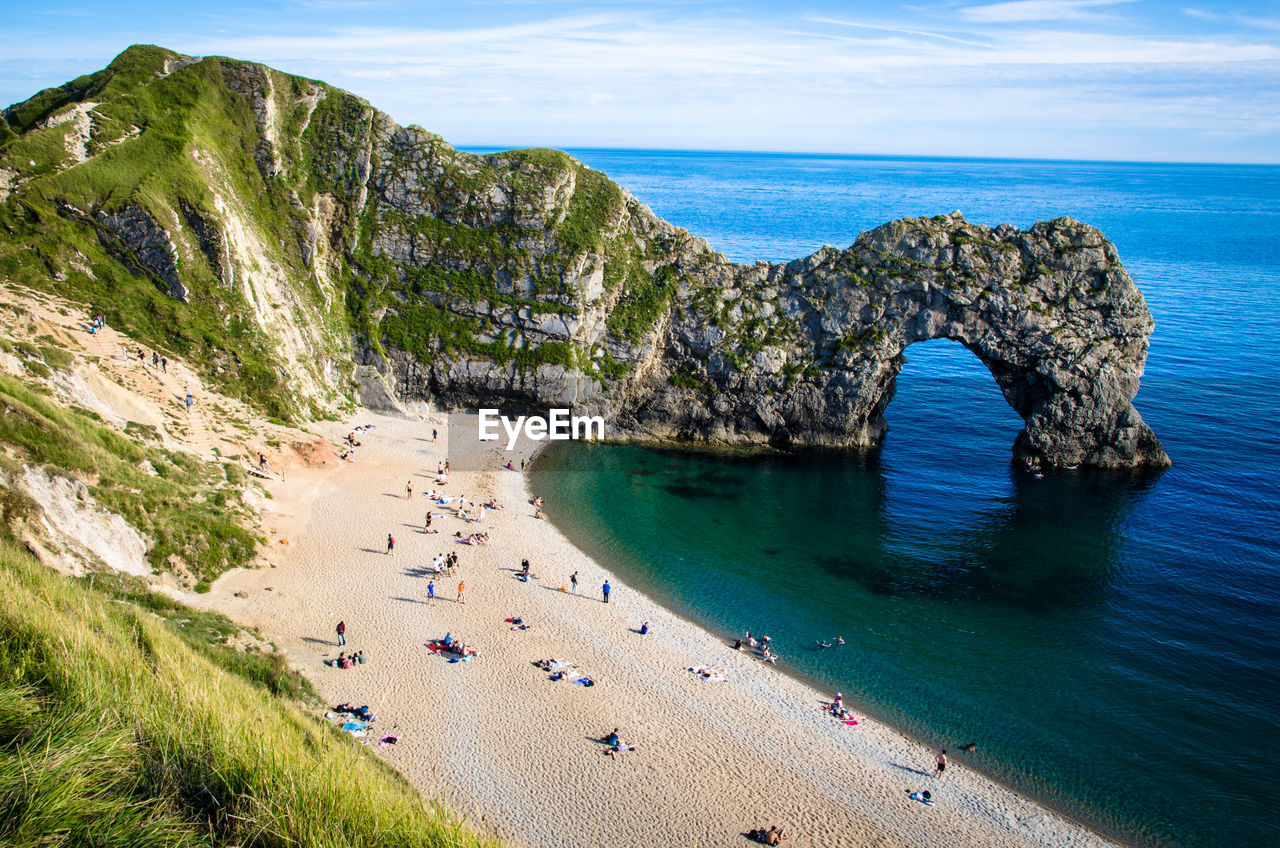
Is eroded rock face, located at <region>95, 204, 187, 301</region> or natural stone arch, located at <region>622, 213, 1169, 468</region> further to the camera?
natural stone arch, located at <region>622, 213, 1169, 468</region>

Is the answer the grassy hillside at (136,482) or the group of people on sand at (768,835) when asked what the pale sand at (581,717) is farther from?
the grassy hillside at (136,482)

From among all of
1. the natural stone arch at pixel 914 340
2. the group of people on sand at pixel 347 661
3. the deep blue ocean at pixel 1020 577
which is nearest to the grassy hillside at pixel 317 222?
the natural stone arch at pixel 914 340

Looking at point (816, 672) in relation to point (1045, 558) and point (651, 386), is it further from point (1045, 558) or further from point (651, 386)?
point (651, 386)

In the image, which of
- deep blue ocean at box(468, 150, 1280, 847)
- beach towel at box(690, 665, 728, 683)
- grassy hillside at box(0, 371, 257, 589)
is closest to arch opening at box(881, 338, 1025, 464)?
deep blue ocean at box(468, 150, 1280, 847)

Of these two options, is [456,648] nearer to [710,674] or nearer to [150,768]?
[710,674]

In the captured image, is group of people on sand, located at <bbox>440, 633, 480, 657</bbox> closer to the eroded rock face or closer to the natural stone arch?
the natural stone arch

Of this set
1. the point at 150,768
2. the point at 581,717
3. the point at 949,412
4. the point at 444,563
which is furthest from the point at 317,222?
the point at 150,768
